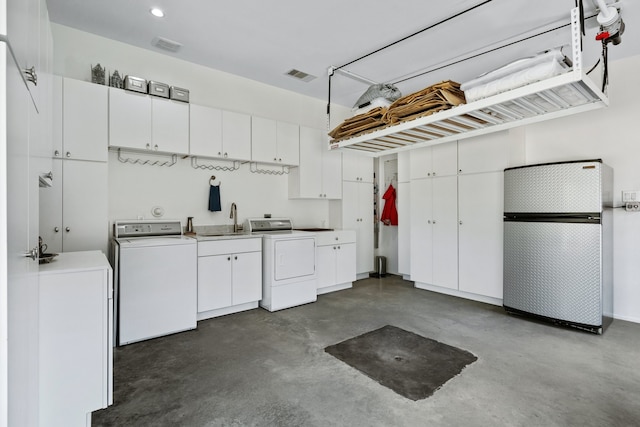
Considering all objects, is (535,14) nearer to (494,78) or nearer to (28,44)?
(494,78)

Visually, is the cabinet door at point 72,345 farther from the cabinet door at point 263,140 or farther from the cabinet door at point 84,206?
the cabinet door at point 263,140

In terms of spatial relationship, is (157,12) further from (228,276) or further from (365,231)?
(365,231)

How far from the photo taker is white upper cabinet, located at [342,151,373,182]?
5.28 metres

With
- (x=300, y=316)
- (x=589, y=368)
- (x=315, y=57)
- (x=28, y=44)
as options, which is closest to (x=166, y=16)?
(x=315, y=57)

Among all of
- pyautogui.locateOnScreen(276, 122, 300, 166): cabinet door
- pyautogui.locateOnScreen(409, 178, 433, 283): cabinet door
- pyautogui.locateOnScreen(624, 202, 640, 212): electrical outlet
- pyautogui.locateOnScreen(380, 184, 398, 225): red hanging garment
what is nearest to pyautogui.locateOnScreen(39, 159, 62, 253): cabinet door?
pyautogui.locateOnScreen(276, 122, 300, 166): cabinet door

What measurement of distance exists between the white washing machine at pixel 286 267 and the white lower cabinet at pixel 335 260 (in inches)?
12.2

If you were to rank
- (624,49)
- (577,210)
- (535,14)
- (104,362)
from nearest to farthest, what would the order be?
(104,362), (535,14), (577,210), (624,49)

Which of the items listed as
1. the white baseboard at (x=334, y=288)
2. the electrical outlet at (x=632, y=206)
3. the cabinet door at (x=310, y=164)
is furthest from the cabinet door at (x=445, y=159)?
the white baseboard at (x=334, y=288)

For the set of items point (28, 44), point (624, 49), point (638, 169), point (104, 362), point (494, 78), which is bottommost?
point (104, 362)

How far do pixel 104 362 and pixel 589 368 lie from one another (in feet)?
11.1

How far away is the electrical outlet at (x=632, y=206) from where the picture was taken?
3.44m

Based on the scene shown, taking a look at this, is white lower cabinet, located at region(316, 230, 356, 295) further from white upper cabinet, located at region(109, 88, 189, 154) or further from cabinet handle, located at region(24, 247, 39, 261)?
cabinet handle, located at region(24, 247, 39, 261)

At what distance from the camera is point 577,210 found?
315cm

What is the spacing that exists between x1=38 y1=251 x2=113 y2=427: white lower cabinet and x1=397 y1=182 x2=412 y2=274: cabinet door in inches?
175
